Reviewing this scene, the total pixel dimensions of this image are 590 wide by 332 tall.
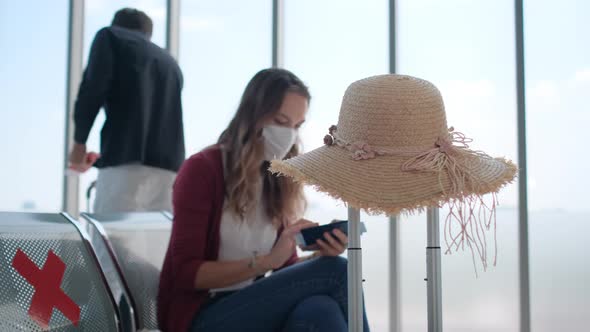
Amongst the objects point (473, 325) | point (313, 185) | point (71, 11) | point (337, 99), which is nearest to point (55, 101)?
point (71, 11)

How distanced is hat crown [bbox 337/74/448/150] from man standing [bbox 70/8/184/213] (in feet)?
5.24

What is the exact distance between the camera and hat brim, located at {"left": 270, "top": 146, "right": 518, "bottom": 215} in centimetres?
106

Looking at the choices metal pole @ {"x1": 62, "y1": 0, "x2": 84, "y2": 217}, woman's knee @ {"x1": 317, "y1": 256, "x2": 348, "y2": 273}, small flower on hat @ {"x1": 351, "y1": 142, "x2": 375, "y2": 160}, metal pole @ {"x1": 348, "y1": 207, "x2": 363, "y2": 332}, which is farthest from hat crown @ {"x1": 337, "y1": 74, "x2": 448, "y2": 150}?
metal pole @ {"x1": 62, "y1": 0, "x2": 84, "y2": 217}

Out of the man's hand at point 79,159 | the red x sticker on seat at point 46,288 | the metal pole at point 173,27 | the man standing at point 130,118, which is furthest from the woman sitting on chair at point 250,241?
the metal pole at point 173,27

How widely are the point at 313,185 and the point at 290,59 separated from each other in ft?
Result: 8.41

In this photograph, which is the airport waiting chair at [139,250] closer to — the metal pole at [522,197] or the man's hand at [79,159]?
the man's hand at [79,159]

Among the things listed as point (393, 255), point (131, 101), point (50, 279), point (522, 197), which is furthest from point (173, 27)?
point (50, 279)

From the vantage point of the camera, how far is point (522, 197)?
9.47 feet

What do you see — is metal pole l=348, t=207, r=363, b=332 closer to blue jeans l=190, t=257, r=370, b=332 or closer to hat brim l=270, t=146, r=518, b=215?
hat brim l=270, t=146, r=518, b=215

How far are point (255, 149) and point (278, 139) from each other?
73 millimetres

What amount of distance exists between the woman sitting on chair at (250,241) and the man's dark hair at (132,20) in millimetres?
1121

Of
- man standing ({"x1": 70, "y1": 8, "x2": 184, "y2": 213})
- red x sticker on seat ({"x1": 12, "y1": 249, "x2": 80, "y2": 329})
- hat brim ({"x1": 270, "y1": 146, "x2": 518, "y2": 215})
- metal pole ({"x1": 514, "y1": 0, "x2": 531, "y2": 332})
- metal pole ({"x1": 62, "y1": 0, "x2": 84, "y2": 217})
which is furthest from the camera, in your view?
metal pole ({"x1": 62, "y1": 0, "x2": 84, "y2": 217})

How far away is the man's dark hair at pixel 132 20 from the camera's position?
2760 millimetres

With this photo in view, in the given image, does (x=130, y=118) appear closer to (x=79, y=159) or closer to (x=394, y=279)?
(x=79, y=159)
